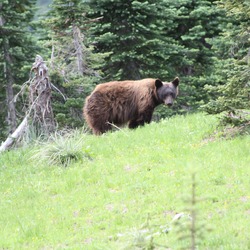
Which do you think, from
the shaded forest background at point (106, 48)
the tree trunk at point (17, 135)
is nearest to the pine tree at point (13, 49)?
the shaded forest background at point (106, 48)

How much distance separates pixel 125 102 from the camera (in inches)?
587

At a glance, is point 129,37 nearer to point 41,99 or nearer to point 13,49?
point 13,49

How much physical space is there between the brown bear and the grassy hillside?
5.13 ft

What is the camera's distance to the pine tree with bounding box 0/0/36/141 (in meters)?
21.4

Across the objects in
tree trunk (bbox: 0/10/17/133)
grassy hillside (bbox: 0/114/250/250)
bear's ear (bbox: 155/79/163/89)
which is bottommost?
tree trunk (bbox: 0/10/17/133)

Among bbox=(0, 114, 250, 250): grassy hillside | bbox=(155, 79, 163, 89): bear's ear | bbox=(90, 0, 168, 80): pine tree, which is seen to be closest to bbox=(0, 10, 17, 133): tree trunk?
bbox=(90, 0, 168, 80): pine tree

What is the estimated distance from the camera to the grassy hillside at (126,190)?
24.1 ft

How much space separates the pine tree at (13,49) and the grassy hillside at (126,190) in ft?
29.4

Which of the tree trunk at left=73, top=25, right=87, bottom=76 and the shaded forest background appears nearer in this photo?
the shaded forest background

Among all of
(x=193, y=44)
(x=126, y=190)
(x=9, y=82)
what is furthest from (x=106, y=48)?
(x=126, y=190)

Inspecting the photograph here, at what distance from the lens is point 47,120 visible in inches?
590

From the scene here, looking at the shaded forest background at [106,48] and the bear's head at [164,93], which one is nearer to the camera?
the bear's head at [164,93]

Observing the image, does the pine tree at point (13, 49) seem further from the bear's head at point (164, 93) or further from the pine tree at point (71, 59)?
the bear's head at point (164, 93)

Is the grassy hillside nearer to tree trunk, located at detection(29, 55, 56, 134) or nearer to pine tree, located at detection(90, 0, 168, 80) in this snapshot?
tree trunk, located at detection(29, 55, 56, 134)
